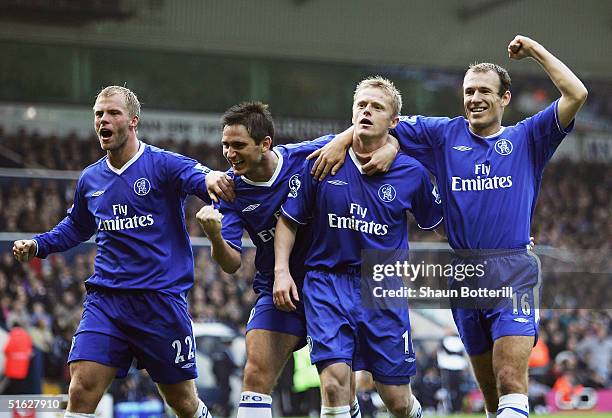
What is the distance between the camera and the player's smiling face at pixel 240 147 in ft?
20.9

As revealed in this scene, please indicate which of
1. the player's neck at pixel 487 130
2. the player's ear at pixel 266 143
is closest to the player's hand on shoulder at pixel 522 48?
the player's neck at pixel 487 130

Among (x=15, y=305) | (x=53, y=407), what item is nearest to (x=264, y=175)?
(x=53, y=407)

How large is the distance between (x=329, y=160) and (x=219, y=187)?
73 centimetres

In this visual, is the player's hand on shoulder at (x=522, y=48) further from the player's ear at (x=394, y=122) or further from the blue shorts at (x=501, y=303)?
the blue shorts at (x=501, y=303)

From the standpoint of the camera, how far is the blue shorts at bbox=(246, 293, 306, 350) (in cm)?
648

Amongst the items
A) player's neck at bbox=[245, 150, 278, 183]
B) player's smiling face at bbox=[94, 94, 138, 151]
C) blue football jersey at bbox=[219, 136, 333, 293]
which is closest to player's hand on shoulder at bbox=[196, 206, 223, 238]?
blue football jersey at bbox=[219, 136, 333, 293]

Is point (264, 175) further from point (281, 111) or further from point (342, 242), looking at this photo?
point (281, 111)

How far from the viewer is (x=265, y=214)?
6633 mm

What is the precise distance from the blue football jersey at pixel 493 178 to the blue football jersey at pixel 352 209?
269 millimetres

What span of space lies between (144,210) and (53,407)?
200 inches

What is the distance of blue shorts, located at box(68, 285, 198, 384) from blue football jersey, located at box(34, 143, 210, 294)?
9cm

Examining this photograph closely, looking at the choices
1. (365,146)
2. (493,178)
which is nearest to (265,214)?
(365,146)

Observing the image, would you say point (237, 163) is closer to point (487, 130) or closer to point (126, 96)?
point (126, 96)

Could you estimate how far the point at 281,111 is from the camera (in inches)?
997
